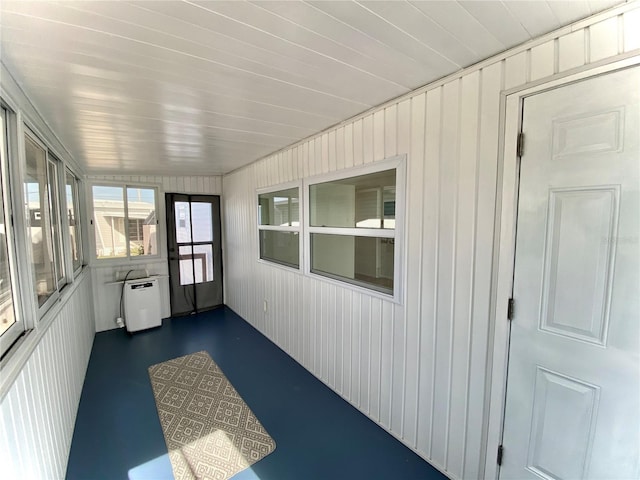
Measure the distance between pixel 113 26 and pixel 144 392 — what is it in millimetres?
2919

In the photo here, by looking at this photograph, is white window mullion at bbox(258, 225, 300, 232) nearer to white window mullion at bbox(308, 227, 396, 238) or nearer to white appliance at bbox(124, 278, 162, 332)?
white window mullion at bbox(308, 227, 396, 238)

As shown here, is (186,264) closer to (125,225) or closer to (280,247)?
(125,225)

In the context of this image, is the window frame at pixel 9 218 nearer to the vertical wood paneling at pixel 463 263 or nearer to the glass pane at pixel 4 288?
the glass pane at pixel 4 288

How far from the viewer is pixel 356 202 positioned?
2354 millimetres

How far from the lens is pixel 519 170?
1379mm

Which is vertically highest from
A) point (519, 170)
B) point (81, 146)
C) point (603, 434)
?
point (81, 146)

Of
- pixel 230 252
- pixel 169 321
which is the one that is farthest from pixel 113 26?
pixel 169 321

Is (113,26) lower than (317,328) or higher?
higher

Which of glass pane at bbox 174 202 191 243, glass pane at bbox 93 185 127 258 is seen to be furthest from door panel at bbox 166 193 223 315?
glass pane at bbox 93 185 127 258

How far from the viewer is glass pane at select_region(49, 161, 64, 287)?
2305 mm

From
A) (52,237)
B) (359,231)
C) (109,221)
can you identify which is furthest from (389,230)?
(109,221)

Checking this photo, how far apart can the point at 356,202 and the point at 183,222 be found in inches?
140

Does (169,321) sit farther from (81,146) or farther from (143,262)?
(81,146)

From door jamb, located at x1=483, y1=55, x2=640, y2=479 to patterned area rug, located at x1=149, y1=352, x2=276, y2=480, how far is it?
147 centimetres
